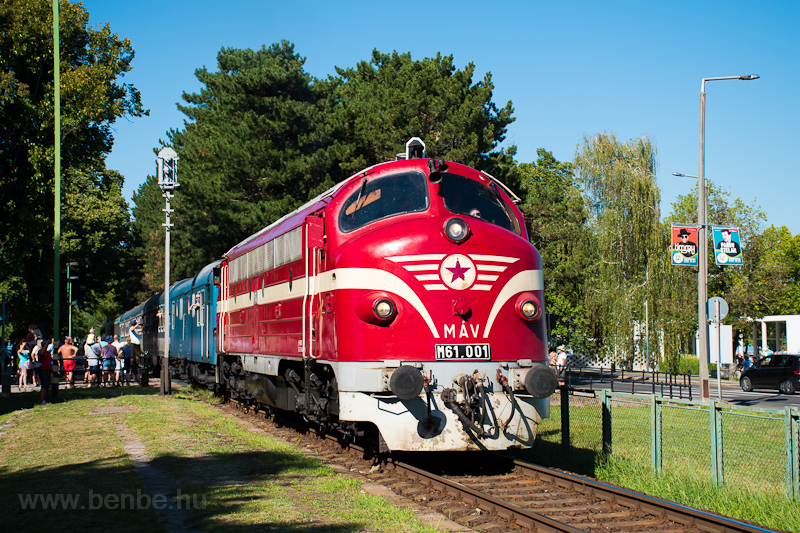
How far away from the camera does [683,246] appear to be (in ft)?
74.3

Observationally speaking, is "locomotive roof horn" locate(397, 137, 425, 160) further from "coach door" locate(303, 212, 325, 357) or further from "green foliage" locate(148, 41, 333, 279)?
"green foliage" locate(148, 41, 333, 279)

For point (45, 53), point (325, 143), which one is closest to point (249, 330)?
point (45, 53)

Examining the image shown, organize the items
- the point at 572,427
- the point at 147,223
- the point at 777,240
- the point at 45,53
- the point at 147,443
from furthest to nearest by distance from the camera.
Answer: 1. the point at 147,223
2. the point at 777,240
3. the point at 45,53
4. the point at 572,427
5. the point at 147,443

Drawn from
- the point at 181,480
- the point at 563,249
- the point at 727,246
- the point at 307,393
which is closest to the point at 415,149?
the point at 307,393

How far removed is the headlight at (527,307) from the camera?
9.45 metres

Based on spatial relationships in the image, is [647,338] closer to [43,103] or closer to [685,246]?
[685,246]

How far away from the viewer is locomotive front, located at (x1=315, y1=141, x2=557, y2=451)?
8.81 meters

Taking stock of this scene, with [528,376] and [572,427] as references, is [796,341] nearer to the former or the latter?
[572,427]

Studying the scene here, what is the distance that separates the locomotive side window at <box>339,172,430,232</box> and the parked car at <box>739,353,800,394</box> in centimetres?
2540

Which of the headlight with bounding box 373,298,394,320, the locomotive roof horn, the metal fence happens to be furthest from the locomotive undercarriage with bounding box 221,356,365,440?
the metal fence

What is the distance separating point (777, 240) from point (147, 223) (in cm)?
5597

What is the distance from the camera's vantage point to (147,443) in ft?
39.3

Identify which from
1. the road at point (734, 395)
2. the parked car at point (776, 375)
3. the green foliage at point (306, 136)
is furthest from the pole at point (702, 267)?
the parked car at point (776, 375)

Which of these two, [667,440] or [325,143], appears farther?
[325,143]
